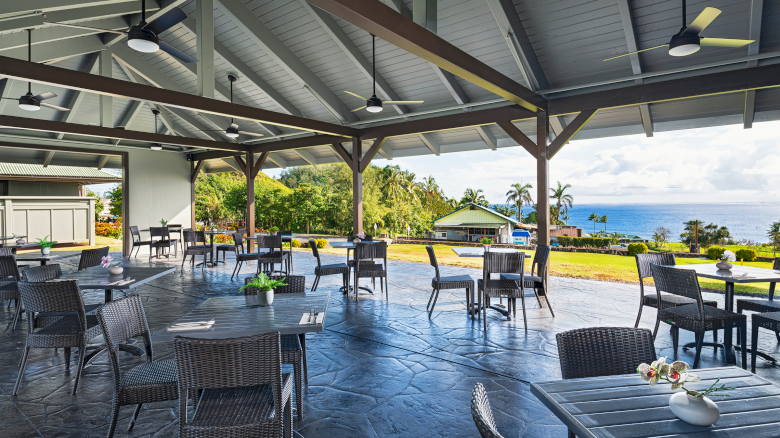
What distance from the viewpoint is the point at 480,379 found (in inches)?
129

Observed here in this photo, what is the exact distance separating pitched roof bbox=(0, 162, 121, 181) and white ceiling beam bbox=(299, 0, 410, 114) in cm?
1407

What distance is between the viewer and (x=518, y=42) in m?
5.41

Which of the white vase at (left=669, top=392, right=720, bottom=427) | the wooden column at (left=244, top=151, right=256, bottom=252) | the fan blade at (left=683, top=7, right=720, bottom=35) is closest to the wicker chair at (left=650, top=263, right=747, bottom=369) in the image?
the fan blade at (left=683, top=7, right=720, bottom=35)

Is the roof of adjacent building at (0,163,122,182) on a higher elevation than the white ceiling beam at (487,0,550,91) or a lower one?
lower

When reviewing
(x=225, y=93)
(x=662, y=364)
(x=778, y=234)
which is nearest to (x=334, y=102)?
(x=225, y=93)

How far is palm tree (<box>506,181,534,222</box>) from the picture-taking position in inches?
2169

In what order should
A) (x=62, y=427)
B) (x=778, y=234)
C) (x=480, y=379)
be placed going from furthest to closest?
(x=778, y=234) → (x=480, y=379) → (x=62, y=427)

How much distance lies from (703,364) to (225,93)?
→ 30.7ft

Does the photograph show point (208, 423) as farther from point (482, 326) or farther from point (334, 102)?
point (334, 102)

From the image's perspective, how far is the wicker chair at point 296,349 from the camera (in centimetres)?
251

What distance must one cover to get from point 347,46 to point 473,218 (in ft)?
65.8

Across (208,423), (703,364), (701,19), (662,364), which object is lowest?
(703,364)

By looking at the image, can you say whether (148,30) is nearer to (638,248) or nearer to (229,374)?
(229,374)

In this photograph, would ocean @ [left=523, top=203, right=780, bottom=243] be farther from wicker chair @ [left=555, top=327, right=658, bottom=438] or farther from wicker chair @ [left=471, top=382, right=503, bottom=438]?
wicker chair @ [left=471, top=382, right=503, bottom=438]
